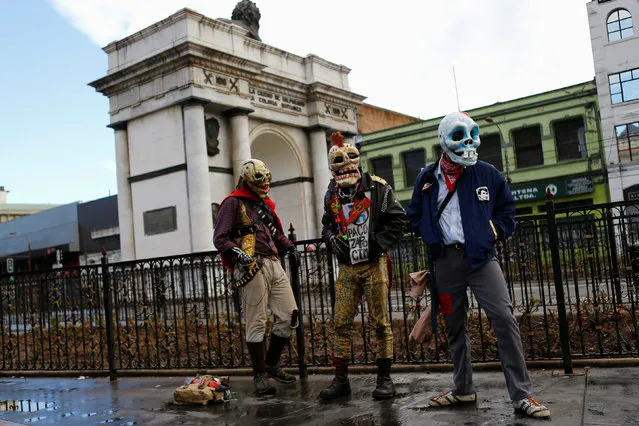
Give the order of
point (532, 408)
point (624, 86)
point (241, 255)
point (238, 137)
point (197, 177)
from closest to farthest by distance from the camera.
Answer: point (532, 408), point (241, 255), point (197, 177), point (238, 137), point (624, 86)

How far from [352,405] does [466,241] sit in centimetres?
176

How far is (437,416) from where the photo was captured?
4.58 metres

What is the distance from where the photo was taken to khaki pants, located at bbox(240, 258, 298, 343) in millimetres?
6090

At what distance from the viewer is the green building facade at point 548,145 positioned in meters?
32.9

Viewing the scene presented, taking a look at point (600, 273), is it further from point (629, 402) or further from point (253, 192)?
point (253, 192)

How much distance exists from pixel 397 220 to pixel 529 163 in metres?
32.3

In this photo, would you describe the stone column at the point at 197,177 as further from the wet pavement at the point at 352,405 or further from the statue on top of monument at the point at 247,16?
the wet pavement at the point at 352,405

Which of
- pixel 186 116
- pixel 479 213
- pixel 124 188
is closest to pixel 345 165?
pixel 479 213

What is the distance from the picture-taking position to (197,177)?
20.7 metres

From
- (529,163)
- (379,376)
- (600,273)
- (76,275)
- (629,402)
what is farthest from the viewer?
(529,163)

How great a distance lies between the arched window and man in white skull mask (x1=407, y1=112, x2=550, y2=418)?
3101 cm

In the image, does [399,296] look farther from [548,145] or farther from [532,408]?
[548,145]

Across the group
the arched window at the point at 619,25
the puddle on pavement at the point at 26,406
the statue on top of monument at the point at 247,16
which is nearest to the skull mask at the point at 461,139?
the puddle on pavement at the point at 26,406

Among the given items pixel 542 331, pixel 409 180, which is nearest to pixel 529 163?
pixel 409 180
